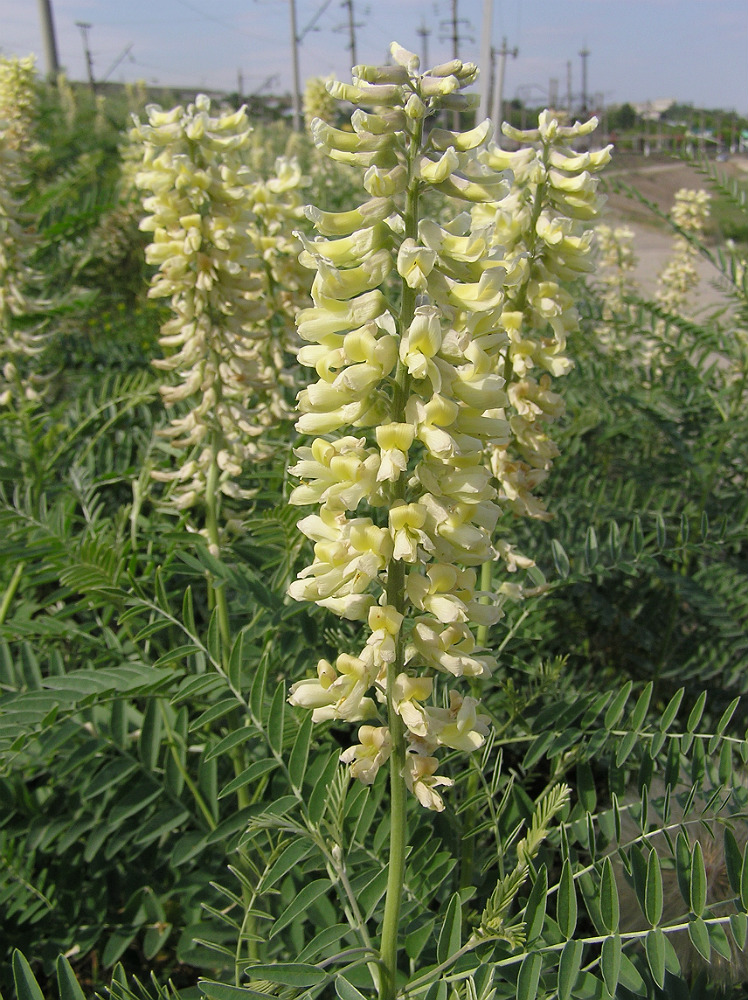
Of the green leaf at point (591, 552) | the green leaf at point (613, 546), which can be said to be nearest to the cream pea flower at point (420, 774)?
the green leaf at point (591, 552)

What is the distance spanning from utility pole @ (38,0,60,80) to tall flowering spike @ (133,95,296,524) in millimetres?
15853

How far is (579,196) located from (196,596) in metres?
2.08

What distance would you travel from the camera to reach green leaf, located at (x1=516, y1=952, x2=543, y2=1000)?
1225 mm

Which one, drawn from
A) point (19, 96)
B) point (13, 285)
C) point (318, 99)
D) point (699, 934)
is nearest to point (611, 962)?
point (699, 934)

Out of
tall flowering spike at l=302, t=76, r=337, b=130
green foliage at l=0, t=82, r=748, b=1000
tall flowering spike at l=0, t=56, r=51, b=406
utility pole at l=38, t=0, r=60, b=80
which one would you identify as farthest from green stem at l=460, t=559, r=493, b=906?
utility pole at l=38, t=0, r=60, b=80

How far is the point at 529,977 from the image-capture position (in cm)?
125

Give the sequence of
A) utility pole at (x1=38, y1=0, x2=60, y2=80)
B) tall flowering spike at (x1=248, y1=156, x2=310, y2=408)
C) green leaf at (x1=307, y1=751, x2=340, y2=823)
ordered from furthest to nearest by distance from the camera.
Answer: utility pole at (x1=38, y1=0, x2=60, y2=80) < tall flowering spike at (x1=248, y1=156, x2=310, y2=408) < green leaf at (x1=307, y1=751, x2=340, y2=823)

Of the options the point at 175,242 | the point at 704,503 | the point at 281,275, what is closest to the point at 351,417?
the point at 175,242

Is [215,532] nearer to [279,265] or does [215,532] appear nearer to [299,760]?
[299,760]

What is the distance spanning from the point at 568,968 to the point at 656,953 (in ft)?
0.51

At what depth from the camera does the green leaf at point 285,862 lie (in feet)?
4.74

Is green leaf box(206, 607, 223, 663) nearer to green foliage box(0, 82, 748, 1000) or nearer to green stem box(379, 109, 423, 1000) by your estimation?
green foliage box(0, 82, 748, 1000)

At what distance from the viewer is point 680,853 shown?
1.41 metres

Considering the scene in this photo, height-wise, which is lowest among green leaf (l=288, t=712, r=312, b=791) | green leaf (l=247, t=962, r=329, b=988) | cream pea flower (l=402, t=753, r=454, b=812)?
green leaf (l=247, t=962, r=329, b=988)
